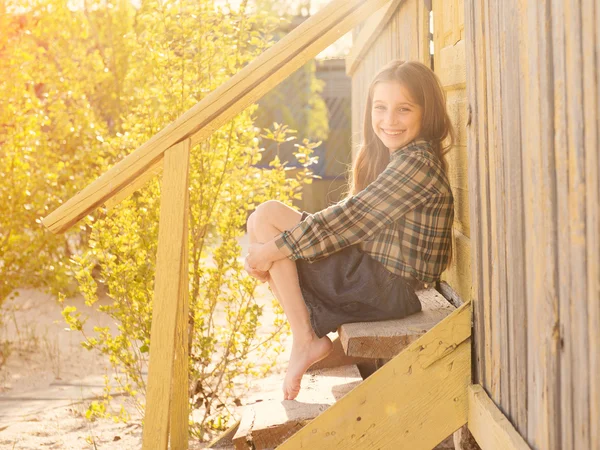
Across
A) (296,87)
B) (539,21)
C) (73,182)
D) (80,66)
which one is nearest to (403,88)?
(539,21)

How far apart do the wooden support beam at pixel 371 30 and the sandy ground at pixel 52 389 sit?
5.43 feet

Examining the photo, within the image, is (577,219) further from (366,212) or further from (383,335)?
(366,212)

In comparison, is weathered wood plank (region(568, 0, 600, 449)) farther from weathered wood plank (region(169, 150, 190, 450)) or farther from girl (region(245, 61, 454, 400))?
weathered wood plank (region(169, 150, 190, 450))

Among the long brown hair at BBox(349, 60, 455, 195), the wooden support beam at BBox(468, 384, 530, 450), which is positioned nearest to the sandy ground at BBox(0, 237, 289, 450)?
the long brown hair at BBox(349, 60, 455, 195)

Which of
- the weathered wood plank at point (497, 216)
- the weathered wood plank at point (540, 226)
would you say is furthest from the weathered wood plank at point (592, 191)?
the weathered wood plank at point (497, 216)

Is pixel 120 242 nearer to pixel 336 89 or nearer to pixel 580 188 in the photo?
pixel 580 188

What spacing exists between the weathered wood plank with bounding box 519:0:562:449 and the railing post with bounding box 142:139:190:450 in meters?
1.02

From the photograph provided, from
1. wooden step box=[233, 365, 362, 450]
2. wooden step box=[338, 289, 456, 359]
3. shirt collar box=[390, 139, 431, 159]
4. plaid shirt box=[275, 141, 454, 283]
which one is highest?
shirt collar box=[390, 139, 431, 159]

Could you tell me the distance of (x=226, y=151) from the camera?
13.3 ft

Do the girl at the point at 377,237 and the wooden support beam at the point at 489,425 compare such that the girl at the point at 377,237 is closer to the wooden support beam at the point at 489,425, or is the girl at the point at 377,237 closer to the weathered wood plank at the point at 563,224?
the wooden support beam at the point at 489,425

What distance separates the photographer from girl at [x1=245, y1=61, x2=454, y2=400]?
99.0 inches

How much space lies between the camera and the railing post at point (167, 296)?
2258 mm

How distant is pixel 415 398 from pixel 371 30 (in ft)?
10.6

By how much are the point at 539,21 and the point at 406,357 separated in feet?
3.06
